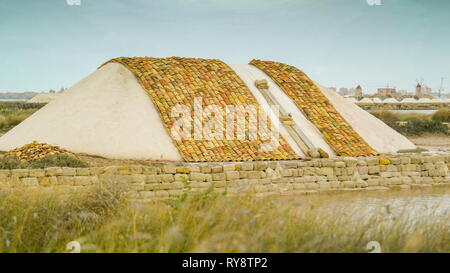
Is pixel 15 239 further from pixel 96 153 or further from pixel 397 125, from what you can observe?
pixel 397 125

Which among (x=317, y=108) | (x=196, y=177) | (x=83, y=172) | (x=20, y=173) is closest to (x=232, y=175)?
(x=196, y=177)

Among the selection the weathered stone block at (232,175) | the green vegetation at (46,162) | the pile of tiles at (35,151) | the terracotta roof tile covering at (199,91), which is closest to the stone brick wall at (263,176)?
the weathered stone block at (232,175)

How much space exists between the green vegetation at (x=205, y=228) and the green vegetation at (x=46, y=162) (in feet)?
18.1

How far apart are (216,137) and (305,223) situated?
9203 millimetres

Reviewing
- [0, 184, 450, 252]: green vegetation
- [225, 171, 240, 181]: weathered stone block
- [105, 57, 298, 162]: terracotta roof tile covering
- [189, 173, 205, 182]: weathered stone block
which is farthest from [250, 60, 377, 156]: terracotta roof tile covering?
[0, 184, 450, 252]: green vegetation

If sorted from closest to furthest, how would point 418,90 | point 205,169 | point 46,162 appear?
point 205,169
point 46,162
point 418,90

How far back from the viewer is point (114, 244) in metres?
4.65

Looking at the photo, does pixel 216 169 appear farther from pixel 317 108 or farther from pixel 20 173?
pixel 317 108

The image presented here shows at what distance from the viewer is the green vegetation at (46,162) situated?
11.6 m

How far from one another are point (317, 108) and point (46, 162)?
8.14m

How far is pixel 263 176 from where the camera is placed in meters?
11.9

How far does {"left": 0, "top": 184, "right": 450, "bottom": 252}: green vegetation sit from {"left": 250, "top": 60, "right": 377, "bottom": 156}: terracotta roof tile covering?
9.14 m

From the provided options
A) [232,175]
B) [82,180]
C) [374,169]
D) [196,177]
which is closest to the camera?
[82,180]

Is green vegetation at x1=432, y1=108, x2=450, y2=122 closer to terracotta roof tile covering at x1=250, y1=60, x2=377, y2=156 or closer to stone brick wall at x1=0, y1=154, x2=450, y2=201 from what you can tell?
terracotta roof tile covering at x1=250, y1=60, x2=377, y2=156
